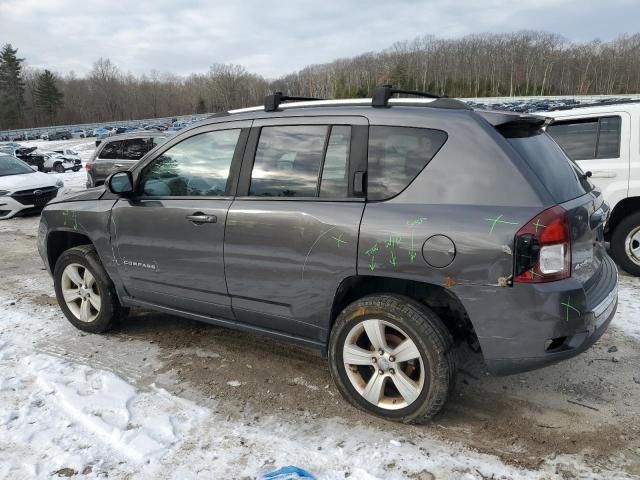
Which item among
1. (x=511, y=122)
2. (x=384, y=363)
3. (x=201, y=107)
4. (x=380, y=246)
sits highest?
(x=201, y=107)

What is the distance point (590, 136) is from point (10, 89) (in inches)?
4286

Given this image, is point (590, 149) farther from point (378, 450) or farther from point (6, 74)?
point (6, 74)

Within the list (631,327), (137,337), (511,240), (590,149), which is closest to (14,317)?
(137,337)

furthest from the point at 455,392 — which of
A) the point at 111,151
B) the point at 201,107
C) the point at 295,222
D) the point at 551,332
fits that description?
the point at 201,107

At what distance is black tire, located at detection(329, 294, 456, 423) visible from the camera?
8.96 ft

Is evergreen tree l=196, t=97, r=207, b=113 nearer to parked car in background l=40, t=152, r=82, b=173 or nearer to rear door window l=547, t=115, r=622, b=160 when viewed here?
parked car in background l=40, t=152, r=82, b=173

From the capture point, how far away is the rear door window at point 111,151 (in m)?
11.7

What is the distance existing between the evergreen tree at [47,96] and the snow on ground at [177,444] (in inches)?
4338

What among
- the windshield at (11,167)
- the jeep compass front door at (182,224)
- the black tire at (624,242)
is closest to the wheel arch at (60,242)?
the jeep compass front door at (182,224)

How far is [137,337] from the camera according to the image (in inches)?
170

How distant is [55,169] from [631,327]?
88.8ft

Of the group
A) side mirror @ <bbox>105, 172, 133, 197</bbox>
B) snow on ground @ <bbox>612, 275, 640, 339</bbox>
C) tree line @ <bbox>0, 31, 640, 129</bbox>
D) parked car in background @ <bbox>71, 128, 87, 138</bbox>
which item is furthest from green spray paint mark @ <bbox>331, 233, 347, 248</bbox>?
tree line @ <bbox>0, 31, 640, 129</bbox>

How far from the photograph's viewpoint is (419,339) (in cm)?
275

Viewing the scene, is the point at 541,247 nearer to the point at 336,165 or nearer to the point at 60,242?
the point at 336,165
